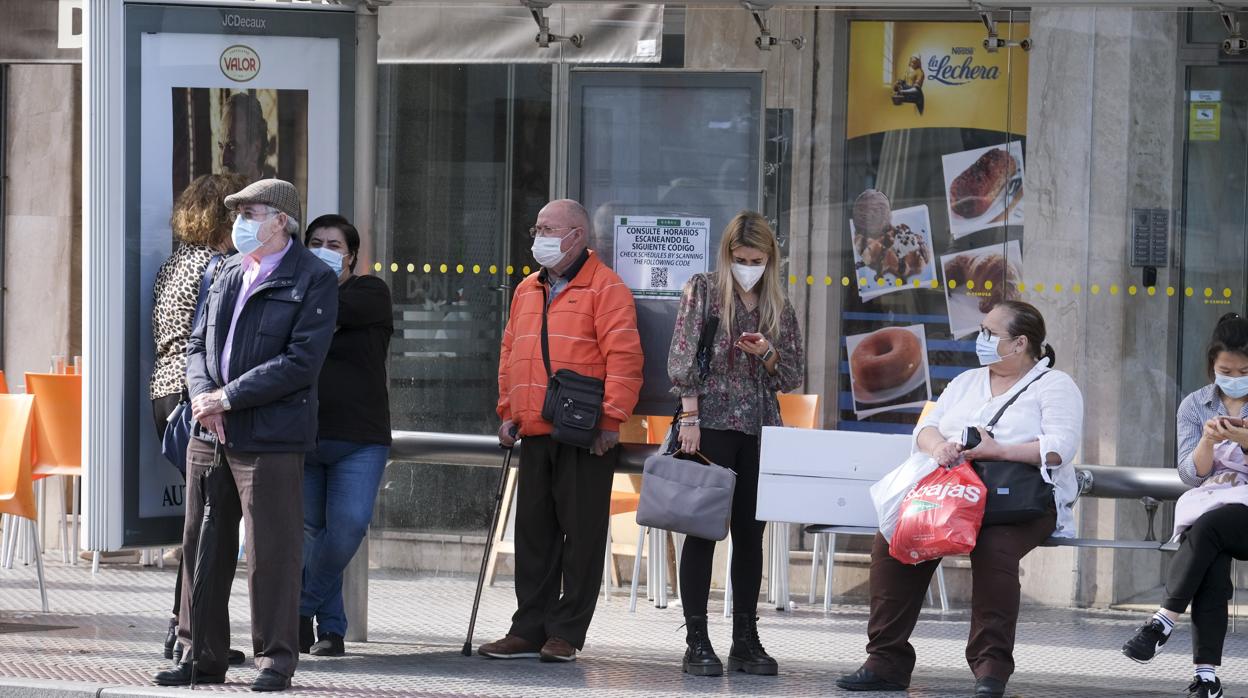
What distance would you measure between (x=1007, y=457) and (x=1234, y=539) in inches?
34.1

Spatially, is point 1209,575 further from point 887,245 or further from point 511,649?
point 887,245

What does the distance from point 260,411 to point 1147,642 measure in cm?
331

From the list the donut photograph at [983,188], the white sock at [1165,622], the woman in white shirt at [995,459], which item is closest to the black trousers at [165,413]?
the woman in white shirt at [995,459]

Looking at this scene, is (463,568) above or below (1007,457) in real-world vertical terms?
below

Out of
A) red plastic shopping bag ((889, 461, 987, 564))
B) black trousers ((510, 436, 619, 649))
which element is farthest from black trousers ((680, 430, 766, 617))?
red plastic shopping bag ((889, 461, 987, 564))

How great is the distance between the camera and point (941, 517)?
6.32 m

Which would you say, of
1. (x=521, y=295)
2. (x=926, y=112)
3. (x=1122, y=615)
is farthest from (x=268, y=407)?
(x=1122, y=615)

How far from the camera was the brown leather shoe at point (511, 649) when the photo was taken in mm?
7133

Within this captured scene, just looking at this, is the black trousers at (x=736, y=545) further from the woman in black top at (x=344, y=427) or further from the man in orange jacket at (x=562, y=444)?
the woman in black top at (x=344, y=427)

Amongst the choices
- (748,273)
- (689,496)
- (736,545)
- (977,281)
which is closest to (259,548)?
(689,496)

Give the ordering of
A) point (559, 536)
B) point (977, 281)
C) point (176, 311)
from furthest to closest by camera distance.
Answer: point (977, 281) < point (559, 536) < point (176, 311)

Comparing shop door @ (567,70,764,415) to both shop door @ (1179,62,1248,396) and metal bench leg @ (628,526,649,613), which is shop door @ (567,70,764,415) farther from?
shop door @ (1179,62,1248,396)

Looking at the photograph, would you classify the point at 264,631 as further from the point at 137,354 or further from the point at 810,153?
the point at 810,153

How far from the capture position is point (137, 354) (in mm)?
6984
